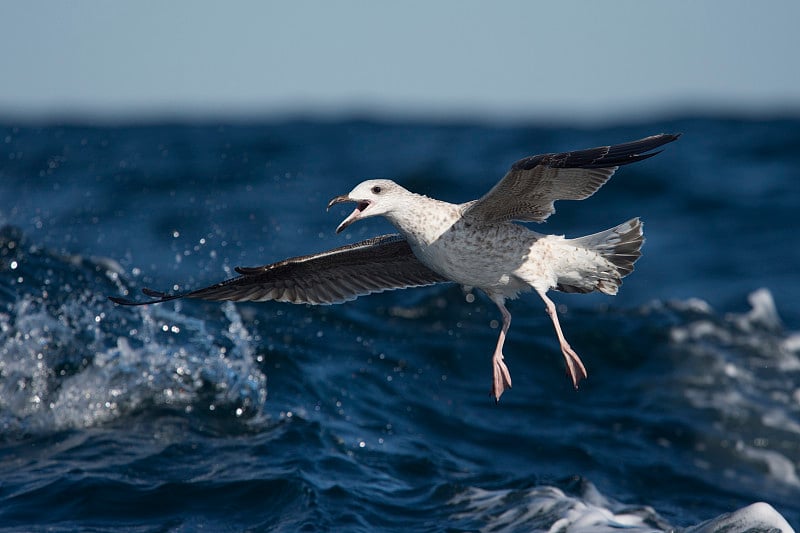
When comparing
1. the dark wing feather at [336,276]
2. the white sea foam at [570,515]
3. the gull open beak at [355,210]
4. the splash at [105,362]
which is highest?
the gull open beak at [355,210]

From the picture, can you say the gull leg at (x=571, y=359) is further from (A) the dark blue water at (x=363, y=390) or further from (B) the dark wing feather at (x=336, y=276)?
(B) the dark wing feather at (x=336, y=276)

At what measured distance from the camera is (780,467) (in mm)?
7949

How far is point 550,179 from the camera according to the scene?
5340 millimetres

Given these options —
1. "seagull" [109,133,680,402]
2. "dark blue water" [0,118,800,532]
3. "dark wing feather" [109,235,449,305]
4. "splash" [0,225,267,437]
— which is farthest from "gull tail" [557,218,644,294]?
"splash" [0,225,267,437]

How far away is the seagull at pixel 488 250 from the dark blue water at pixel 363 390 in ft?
3.51

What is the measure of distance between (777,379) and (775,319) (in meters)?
1.52

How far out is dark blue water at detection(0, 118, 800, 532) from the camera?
19.7 ft

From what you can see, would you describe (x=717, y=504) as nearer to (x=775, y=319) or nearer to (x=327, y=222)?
(x=775, y=319)

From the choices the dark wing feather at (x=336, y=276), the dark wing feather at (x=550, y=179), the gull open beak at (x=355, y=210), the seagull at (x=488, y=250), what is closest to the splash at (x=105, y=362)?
the dark wing feather at (x=336, y=276)

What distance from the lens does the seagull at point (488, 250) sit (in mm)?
5254

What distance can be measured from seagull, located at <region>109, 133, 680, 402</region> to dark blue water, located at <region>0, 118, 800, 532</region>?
1.07 m

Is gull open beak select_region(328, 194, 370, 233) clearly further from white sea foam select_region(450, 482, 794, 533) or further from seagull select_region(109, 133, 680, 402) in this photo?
white sea foam select_region(450, 482, 794, 533)

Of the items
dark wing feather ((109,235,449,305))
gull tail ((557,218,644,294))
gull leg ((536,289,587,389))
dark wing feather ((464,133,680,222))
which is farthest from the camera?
→ dark wing feather ((109,235,449,305))

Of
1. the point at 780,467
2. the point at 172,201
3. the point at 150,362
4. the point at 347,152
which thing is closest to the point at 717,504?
the point at 780,467
